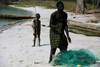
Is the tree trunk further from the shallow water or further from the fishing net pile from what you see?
the fishing net pile

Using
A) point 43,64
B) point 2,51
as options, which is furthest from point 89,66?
point 2,51

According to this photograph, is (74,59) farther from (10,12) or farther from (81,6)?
(10,12)

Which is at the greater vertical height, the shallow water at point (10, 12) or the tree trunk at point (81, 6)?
the tree trunk at point (81, 6)

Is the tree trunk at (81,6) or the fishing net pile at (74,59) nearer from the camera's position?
the fishing net pile at (74,59)

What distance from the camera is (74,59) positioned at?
372cm

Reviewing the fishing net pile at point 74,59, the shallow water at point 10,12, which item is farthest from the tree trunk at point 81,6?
the fishing net pile at point 74,59

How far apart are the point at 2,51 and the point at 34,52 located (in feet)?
4.21

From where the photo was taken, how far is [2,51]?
232 inches

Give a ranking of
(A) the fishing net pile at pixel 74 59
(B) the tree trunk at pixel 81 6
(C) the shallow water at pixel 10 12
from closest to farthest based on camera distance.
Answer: (A) the fishing net pile at pixel 74 59 < (C) the shallow water at pixel 10 12 < (B) the tree trunk at pixel 81 6

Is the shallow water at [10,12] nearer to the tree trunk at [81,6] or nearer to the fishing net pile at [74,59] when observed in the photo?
the tree trunk at [81,6]

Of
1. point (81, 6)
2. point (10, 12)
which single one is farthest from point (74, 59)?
point (10, 12)

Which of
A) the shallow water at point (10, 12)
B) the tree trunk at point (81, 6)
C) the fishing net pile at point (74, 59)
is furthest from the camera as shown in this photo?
the tree trunk at point (81, 6)

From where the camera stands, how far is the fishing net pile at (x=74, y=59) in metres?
3.69

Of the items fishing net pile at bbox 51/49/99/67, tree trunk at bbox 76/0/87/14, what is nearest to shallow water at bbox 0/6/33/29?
tree trunk at bbox 76/0/87/14
